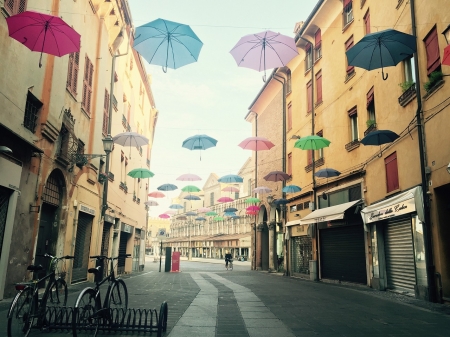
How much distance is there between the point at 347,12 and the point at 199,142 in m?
9.40

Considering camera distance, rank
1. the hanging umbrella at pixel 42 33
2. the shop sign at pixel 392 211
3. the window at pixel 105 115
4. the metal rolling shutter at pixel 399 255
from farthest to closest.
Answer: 1. the window at pixel 105 115
2. the metal rolling shutter at pixel 399 255
3. the shop sign at pixel 392 211
4. the hanging umbrella at pixel 42 33

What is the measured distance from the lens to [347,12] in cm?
1883

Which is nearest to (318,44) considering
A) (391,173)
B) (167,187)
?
(391,173)

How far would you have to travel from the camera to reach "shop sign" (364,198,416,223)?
11.3 meters

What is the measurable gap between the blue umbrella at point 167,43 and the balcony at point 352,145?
29.7ft

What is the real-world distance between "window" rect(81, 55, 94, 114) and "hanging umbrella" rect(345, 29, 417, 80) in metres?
10.1

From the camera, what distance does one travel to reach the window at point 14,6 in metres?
9.00

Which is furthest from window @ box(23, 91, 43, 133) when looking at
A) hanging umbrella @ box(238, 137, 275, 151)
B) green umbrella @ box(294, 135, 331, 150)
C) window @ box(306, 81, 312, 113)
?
window @ box(306, 81, 312, 113)

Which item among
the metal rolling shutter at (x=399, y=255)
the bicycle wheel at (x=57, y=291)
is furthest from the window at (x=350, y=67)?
the bicycle wheel at (x=57, y=291)

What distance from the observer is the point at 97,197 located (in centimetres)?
1748

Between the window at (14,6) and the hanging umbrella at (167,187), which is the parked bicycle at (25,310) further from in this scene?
the hanging umbrella at (167,187)

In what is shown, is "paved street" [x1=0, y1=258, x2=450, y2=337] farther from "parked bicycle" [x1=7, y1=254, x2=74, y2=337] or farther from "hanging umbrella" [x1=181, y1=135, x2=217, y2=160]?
"hanging umbrella" [x1=181, y1=135, x2=217, y2=160]

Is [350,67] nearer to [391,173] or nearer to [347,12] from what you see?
[347,12]

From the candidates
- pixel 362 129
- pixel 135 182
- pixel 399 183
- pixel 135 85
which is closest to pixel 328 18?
Answer: pixel 362 129
